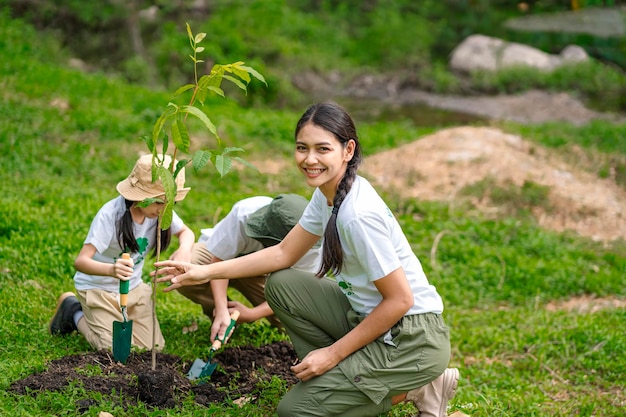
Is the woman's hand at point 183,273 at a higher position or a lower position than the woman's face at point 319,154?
lower

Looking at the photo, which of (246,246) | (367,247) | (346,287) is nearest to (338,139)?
(367,247)

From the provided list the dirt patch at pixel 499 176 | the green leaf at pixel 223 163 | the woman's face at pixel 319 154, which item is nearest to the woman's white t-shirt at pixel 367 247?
the woman's face at pixel 319 154

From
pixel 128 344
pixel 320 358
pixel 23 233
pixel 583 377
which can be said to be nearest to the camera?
pixel 320 358

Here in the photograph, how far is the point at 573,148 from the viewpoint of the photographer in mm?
A: 8906

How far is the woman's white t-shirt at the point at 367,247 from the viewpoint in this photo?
2996 millimetres

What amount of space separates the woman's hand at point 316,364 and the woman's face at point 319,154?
2.12 ft

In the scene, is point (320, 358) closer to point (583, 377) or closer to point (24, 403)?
point (24, 403)

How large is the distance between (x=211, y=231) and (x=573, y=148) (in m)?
5.72

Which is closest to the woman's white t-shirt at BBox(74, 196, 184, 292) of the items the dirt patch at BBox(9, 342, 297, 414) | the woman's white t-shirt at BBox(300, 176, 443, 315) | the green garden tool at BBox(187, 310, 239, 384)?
the dirt patch at BBox(9, 342, 297, 414)

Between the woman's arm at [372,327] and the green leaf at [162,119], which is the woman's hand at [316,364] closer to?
the woman's arm at [372,327]

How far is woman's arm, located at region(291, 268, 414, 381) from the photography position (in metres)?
3.02

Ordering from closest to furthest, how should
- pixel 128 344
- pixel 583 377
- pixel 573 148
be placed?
pixel 128 344
pixel 583 377
pixel 573 148

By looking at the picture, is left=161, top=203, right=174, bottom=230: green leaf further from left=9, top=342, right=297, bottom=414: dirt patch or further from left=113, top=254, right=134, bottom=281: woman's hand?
left=9, top=342, right=297, bottom=414: dirt patch

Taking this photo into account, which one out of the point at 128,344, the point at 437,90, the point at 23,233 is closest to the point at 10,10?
the point at 437,90
